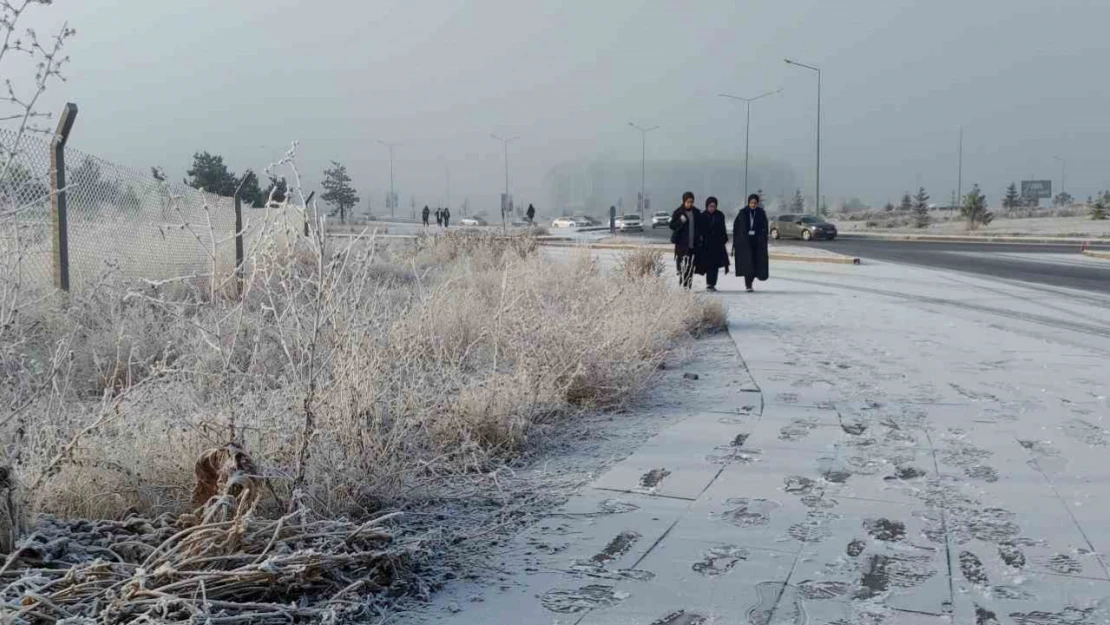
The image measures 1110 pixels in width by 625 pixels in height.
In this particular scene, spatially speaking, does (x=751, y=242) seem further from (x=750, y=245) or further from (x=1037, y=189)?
(x=1037, y=189)

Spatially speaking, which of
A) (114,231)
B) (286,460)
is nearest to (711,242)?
(114,231)

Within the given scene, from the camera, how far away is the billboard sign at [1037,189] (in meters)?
96.1

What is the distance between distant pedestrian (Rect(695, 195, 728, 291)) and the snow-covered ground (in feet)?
21.0

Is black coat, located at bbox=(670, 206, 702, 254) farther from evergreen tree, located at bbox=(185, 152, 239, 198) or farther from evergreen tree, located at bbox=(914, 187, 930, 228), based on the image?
evergreen tree, located at bbox=(914, 187, 930, 228)

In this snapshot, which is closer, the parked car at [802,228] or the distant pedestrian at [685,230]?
the distant pedestrian at [685,230]

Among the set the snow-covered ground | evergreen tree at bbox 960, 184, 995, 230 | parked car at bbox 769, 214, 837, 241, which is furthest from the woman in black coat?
evergreen tree at bbox 960, 184, 995, 230

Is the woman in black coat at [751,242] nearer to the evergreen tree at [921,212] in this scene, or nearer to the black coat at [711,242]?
the black coat at [711,242]

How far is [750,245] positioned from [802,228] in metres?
28.6

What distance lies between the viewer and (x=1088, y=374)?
7836 millimetres

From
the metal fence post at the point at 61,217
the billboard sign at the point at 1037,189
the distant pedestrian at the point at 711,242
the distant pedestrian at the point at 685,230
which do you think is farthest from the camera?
the billboard sign at the point at 1037,189

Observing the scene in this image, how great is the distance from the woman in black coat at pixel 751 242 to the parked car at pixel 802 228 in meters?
27.6

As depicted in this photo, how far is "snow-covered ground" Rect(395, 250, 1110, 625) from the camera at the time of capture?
351 cm

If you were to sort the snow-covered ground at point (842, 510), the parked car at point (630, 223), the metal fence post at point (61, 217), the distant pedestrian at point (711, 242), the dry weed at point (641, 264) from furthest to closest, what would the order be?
the parked car at point (630, 223), the distant pedestrian at point (711, 242), the dry weed at point (641, 264), the metal fence post at point (61, 217), the snow-covered ground at point (842, 510)

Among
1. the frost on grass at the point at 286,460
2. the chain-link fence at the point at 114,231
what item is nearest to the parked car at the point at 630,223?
the chain-link fence at the point at 114,231
